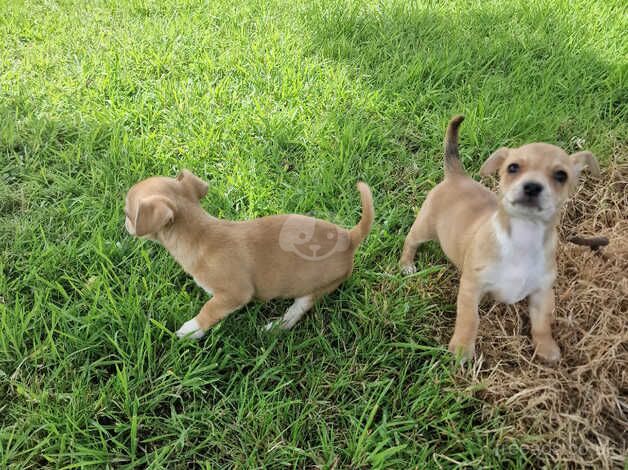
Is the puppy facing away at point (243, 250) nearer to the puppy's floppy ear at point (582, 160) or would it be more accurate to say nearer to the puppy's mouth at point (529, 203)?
the puppy's mouth at point (529, 203)

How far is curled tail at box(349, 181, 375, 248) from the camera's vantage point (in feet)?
9.46

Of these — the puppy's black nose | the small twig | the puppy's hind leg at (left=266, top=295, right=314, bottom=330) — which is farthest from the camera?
the small twig

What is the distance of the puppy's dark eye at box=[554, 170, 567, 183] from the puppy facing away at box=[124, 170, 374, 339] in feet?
3.23

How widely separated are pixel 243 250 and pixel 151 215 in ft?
1.79

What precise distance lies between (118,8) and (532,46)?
4837 millimetres

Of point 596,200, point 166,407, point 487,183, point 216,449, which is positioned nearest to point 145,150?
point 166,407

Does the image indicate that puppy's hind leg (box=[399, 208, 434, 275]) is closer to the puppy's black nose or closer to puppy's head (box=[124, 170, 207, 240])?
the puppy's black nose

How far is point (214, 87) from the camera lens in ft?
15.9

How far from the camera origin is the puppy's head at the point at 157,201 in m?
2.56

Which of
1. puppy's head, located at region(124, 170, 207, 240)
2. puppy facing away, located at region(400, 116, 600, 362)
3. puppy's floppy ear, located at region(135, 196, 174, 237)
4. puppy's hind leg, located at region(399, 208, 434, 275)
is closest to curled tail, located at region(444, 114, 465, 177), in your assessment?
puppy facing away, located at region(400, 116, 600, 362)

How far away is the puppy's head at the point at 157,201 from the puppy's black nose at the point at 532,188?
181 cm

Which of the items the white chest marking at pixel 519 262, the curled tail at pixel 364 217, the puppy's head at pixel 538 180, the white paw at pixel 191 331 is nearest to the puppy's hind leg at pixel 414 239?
the curled tail at pixel 364 217

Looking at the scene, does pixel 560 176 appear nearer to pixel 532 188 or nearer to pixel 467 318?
pixel 532 188

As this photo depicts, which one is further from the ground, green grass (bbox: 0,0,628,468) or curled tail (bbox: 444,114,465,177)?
curled tail (bbox: 444,114,465,177)
